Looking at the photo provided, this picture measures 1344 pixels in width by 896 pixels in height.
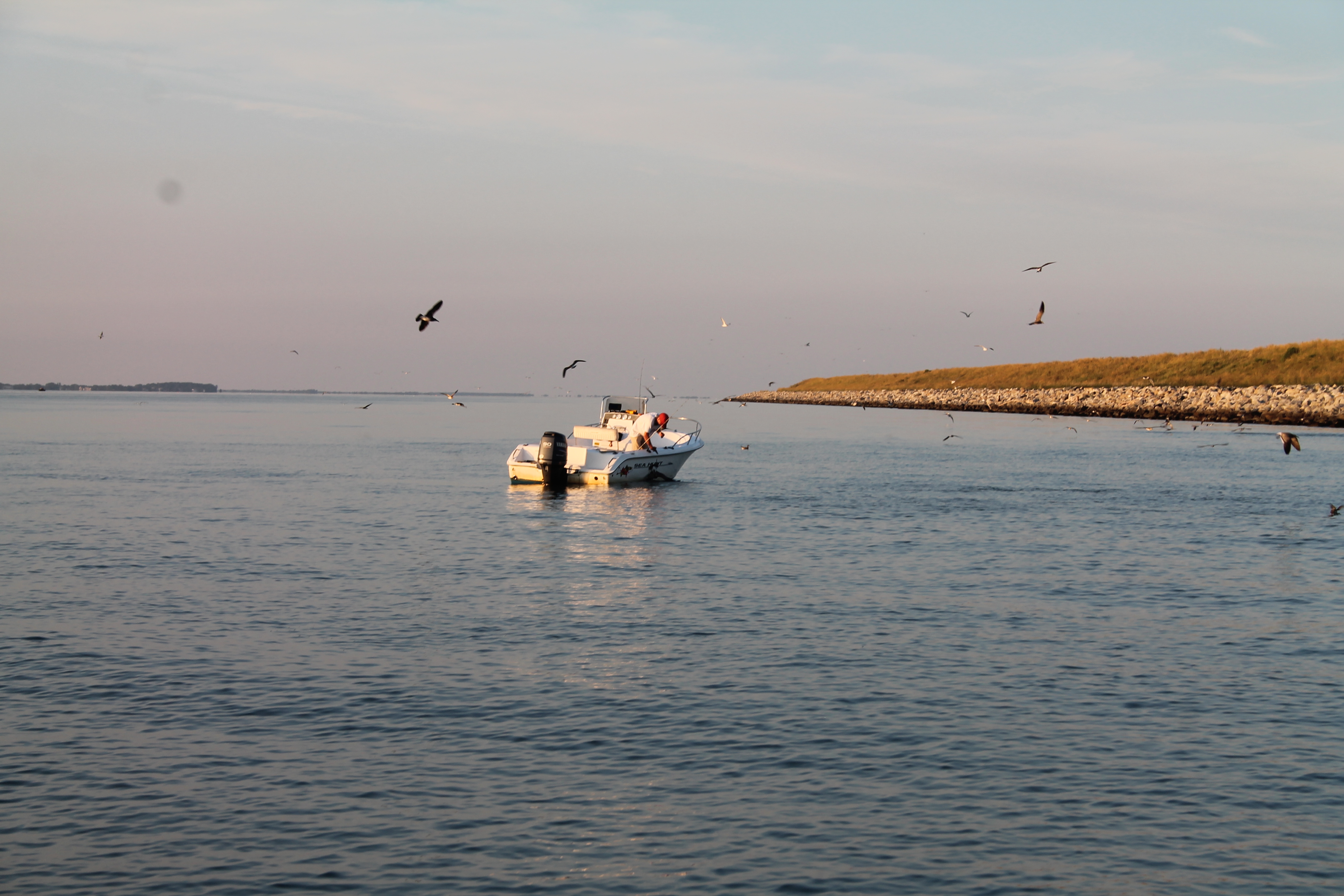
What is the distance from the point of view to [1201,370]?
127688mm

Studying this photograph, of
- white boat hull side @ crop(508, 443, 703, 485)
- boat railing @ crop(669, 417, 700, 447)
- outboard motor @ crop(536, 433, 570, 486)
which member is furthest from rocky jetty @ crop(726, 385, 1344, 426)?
outboard motor @ crop(536, 433, 570, 486)

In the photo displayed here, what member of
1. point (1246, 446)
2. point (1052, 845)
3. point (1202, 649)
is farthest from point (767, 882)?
point (1246, 446)

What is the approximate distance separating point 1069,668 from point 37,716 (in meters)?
12.1

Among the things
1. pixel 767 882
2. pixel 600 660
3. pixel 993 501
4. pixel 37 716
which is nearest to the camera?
pixel 767 882

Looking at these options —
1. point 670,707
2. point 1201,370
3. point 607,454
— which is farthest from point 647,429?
point 1201,370

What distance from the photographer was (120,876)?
8219mm

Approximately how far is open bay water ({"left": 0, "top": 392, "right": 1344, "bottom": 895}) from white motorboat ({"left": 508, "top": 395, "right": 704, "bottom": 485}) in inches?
357

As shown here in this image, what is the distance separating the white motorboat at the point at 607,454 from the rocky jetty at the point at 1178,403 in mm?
67342

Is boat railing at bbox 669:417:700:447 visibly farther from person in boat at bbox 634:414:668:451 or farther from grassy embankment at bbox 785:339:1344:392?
grassy embankment at bbox 785:339:1344:392

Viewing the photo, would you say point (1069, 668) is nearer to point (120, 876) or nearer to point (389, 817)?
point (389, 817)

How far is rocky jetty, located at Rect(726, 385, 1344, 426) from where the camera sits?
3723 inches

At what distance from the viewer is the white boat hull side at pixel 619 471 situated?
41656mm

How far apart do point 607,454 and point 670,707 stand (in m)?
30.9

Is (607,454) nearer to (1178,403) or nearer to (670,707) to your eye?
(670,707)
